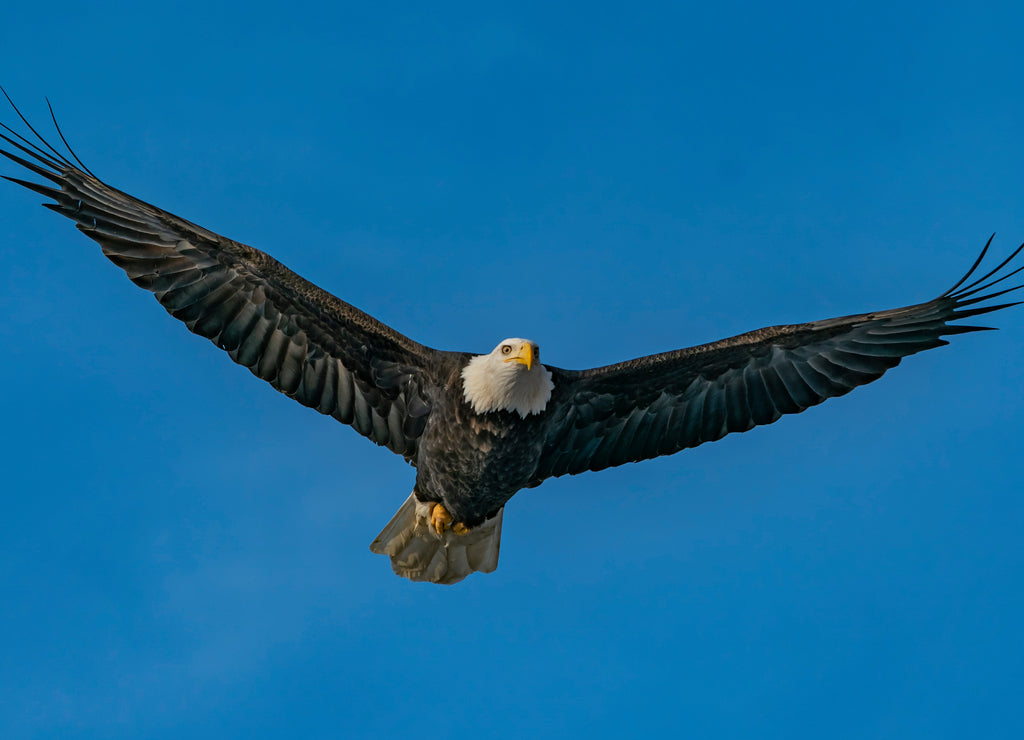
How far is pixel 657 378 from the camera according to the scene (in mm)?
11445

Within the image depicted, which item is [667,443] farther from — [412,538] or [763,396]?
[412,538]

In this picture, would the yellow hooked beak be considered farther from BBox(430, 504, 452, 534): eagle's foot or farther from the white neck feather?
BBox(430, 504, 452, 534): eagle's foot

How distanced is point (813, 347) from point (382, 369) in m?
3.42

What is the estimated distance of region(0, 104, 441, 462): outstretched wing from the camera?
10.8 meters

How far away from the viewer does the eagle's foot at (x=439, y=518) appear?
38.0ft

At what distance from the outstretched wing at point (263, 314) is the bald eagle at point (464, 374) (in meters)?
0.01

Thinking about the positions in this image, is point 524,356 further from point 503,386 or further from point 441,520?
point 441,520

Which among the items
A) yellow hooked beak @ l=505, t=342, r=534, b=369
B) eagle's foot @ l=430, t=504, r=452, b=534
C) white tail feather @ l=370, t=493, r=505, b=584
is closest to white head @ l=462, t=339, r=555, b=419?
yellow hooked beak @ l=505, t=342, r=534, b=369

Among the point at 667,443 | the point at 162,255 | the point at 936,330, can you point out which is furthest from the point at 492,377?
the point at 936,330

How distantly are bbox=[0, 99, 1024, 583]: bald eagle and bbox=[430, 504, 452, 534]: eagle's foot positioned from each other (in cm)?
1

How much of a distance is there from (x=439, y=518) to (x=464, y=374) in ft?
4.76

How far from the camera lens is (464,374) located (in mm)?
10734

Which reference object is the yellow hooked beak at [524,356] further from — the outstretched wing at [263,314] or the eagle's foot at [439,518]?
the eagle's foot at [439,518]

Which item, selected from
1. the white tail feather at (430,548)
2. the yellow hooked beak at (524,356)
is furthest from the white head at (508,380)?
the white tail feather at (430,548)
